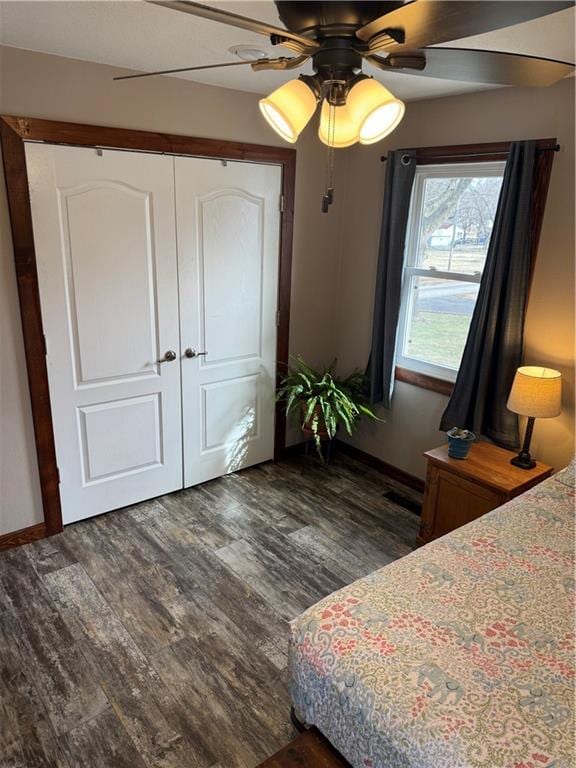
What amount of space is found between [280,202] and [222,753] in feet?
9.57

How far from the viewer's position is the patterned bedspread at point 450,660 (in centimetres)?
123

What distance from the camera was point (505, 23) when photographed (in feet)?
3.36

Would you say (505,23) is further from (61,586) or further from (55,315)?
(61,586)

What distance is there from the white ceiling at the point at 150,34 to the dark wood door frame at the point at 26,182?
0.32 m

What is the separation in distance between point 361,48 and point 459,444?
204 cm

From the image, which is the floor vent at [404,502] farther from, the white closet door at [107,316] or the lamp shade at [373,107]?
the lamp shade at [373,107]

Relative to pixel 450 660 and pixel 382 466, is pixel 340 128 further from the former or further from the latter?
pixel 382 466

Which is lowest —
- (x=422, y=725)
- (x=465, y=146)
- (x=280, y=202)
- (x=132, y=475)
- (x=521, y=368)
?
(x=132, y=475)

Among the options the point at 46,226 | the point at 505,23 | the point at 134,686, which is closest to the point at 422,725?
the point at 134,686

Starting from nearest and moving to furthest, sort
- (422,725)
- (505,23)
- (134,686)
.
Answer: (505,23) < (422,725) < (134,686)

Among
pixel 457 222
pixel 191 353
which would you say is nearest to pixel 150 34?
pixel 191 353

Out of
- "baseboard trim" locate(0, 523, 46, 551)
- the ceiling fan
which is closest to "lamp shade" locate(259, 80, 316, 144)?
the ceiling fan

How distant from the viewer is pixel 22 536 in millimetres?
2854

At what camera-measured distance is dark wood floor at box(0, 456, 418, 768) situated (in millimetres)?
1868
